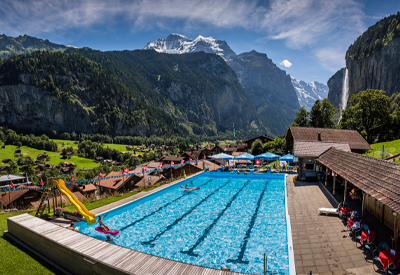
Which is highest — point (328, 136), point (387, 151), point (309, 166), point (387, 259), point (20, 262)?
point (328, 136)

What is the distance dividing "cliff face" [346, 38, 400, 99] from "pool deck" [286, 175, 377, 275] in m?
118

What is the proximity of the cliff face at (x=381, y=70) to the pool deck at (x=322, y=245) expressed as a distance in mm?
118040

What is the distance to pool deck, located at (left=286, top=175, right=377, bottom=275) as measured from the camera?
7754mm

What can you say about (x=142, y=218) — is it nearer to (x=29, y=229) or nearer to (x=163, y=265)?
(x=29, y=229)

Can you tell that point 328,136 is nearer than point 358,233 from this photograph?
No

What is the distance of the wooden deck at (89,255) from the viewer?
666 centimetres

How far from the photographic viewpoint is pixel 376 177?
974 cm

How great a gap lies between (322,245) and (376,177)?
151 inches

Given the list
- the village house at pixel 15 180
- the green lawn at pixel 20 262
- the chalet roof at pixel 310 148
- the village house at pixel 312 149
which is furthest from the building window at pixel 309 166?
the village house at pixel 15 180

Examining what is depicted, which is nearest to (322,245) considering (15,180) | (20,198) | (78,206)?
(78,206)

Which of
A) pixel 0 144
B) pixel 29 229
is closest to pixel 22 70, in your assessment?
pixel 0 144

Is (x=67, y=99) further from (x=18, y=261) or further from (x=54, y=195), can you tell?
(x=18, y=261)

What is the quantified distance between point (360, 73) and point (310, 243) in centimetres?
14723

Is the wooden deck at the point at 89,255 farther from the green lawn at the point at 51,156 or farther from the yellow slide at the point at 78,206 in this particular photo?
the green lawn at the point at 51,156
